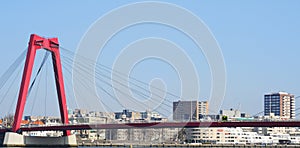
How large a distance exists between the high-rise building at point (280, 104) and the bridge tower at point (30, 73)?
328ft

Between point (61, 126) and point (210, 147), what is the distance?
112 ft

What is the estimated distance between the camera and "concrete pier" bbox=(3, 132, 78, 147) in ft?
164

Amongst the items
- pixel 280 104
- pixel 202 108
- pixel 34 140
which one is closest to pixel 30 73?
pixel 34 140

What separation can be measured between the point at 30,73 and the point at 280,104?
4095 inches

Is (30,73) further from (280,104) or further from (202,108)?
(280,104)

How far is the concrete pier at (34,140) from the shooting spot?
50.1 metres

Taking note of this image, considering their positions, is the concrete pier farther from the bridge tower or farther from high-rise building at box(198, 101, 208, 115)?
high-rise building at box(198, 101, 208, 115)

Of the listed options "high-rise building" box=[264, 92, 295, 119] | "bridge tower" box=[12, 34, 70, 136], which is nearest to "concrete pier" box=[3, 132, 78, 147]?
"bridge tower" box=[12, 34, 70, 136]

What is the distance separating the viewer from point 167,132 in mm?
102625

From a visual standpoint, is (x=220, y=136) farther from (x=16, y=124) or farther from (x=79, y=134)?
(x=16, y=124)

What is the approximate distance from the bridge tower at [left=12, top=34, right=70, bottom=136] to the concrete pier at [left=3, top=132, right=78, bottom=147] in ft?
2.24

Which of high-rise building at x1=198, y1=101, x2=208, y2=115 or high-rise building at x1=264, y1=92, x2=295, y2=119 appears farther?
high-rise building at x1=264, y1=92, x2=295, y2=119

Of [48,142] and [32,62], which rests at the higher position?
[32,62]

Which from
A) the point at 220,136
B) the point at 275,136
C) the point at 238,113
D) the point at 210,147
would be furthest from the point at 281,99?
the point at 210,147
